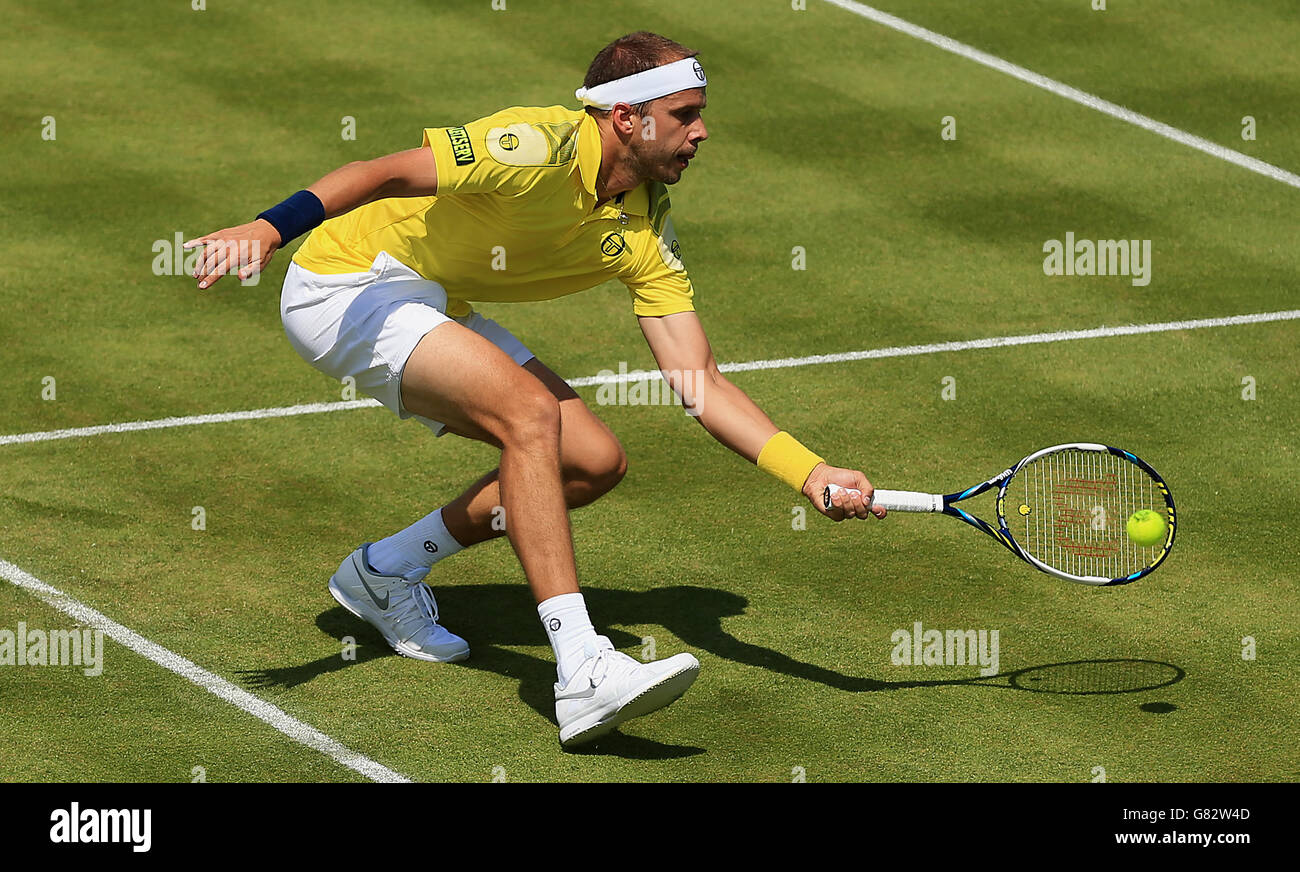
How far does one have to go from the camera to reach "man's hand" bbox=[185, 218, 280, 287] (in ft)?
20.1

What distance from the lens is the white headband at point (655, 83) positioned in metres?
6.96

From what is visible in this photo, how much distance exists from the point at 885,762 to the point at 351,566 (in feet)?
7.53

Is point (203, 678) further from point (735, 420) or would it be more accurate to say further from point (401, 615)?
point (735, 420)

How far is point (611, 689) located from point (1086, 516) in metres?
2.34

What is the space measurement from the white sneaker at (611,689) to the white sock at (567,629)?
0.03 m

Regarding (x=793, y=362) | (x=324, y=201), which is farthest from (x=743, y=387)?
(x=324, y=201)

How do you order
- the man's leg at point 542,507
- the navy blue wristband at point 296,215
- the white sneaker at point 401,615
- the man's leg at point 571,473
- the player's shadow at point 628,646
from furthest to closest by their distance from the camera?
the white sneaker at point 401,615, the man's leg at point 571,473, the player's shadow at point 628,646, the man's leg at point 542,507, the navy blue wristband at point 296,215

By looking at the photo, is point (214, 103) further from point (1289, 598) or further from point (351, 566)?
point (1289, 598)

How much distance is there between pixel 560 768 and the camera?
6.54m

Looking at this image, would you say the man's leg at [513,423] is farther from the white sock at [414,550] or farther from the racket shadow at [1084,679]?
the racket shadow at [1084,679]

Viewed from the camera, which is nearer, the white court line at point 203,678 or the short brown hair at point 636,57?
the white court line at point 203,678

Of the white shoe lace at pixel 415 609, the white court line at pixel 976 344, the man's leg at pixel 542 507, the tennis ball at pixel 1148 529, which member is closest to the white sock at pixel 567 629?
the man's leg at pixel 542 507

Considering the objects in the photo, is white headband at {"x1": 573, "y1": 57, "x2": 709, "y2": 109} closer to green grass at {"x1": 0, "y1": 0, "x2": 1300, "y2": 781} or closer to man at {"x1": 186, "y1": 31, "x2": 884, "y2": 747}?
man at {"x1": 186, "y1": 31, "x2": 884, "y2": 747}

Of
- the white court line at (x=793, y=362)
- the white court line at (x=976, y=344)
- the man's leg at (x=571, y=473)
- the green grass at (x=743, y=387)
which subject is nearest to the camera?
the green grass at (x=743, y=387)
